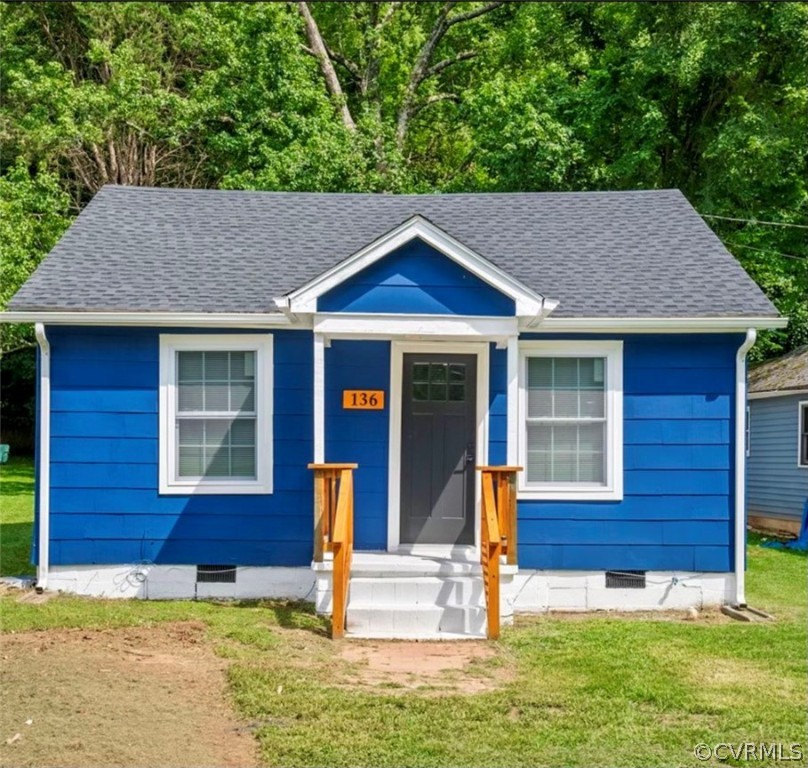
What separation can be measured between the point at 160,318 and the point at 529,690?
475 centimetres

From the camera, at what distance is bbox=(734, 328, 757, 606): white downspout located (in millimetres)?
9078

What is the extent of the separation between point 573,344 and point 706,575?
246 centimetres

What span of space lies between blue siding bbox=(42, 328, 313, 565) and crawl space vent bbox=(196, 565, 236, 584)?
0.26 ft

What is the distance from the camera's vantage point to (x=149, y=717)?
5.41 m

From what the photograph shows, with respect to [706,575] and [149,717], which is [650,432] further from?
[149,717]

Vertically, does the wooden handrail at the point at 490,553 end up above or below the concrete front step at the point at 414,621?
above

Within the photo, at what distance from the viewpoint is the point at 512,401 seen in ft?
27.5

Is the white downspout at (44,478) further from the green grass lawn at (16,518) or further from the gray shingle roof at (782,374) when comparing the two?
the gray shingle roof at (782,374)

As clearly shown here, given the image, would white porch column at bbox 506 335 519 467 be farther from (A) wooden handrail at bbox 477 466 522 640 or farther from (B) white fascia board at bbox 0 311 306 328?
(B) white fascia board at bbox 0 311 306 328

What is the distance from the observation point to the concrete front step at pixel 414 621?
7.90m

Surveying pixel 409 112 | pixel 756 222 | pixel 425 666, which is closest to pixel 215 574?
pixel 425 666

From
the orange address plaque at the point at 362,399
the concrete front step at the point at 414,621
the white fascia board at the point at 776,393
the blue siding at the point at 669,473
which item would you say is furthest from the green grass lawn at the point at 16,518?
the white fascia board at the point at 776,393

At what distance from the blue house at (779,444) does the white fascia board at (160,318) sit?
998 cm

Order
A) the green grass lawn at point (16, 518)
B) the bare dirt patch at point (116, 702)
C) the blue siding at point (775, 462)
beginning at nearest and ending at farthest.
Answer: the bare dirt patch at point (116, 702), the green grass lawn at point (16, 518), the blue siding at point (775, 462)
